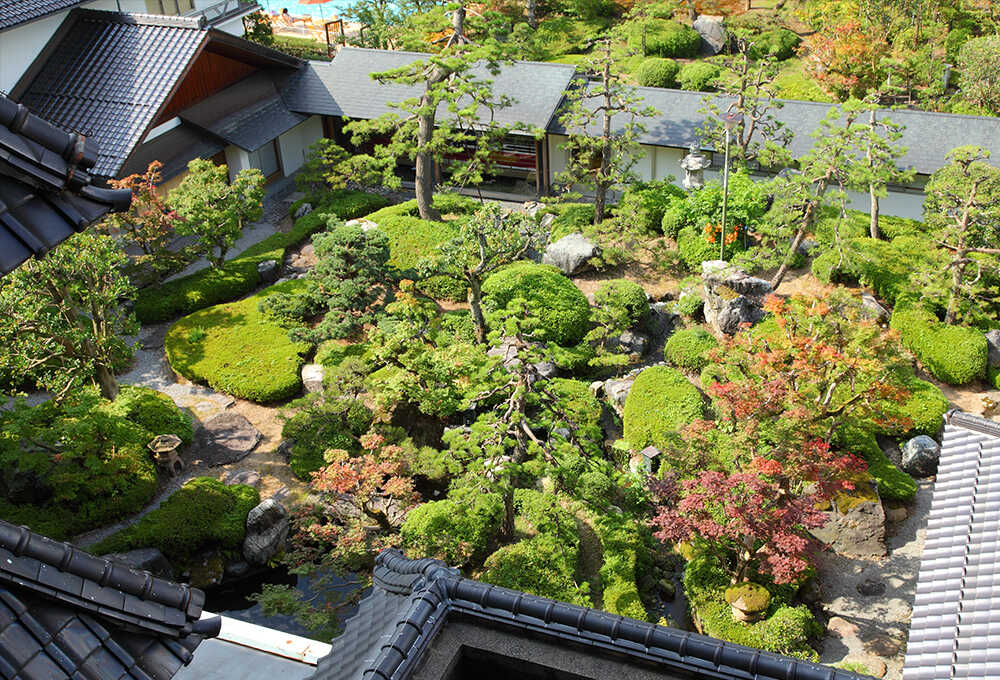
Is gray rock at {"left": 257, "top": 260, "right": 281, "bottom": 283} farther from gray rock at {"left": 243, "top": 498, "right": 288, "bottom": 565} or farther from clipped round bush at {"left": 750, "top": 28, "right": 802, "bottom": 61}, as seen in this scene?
clipped round bush at {"left": 750, "top": 28, "right": 802, "bottom": 61}

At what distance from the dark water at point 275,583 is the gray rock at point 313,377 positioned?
486 centimetres

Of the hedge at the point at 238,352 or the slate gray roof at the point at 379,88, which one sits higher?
the slate gray roof at the point at 379,88

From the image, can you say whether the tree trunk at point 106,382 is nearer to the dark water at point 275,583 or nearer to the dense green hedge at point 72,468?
the dense green hedge at point 72,468

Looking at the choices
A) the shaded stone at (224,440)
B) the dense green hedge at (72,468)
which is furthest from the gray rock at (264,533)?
the shaded stone at (224,440)

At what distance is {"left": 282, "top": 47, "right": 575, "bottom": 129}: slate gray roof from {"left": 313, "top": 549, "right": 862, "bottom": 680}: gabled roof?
22195mm

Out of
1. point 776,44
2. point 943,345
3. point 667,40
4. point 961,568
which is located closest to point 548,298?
point 943,345

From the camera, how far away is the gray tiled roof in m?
24.2

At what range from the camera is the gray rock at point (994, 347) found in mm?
19875

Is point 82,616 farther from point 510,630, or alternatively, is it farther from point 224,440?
point 224,440

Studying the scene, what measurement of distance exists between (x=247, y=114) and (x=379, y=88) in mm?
4615

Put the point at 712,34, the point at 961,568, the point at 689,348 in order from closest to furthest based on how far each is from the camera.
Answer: the point at 961,568 < the point at 689,348 < the point at 712,34

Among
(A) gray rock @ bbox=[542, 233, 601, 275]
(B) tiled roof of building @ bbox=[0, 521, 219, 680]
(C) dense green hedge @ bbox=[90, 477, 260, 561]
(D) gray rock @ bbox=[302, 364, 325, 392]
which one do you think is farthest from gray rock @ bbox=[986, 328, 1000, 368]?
(B) tiled roof of building @ bbox=[0, 521, 219, 680]

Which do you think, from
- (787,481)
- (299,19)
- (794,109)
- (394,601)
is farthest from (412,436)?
(299,19)

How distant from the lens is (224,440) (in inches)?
747
